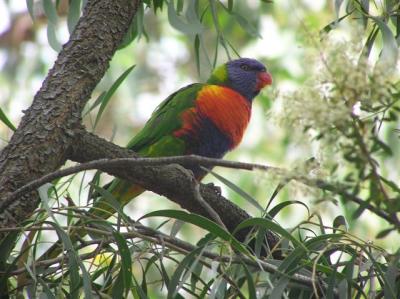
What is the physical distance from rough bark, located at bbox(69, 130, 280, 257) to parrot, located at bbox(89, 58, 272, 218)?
491 mm

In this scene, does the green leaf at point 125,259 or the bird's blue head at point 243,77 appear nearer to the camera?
the green leaf at point 125,259

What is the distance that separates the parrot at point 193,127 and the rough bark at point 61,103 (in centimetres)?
63

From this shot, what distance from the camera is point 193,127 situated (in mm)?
2312

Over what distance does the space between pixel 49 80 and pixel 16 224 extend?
33 centimetres

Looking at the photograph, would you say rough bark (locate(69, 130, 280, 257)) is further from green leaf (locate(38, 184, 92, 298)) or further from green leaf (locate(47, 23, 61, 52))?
green leaf (locate(47, 23, 61, 52))

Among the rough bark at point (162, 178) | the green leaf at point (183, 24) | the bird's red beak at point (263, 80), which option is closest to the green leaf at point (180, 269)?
the rough bark at point (162, 178)

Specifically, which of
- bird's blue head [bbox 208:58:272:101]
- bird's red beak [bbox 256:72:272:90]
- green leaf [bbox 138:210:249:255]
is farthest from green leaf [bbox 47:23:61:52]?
bird's red beak [bbox 256:72:272:90]

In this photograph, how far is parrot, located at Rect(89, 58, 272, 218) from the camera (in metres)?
2.23

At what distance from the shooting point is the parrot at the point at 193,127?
223cm

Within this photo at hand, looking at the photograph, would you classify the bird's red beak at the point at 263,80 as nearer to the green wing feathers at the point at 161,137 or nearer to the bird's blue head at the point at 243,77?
the bird's blue head at the point at 243,77


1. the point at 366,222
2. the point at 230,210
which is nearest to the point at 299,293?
the point at 230,210

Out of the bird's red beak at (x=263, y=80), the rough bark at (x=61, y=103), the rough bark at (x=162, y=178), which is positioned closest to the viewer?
the rough bark at (x=61, y=103)

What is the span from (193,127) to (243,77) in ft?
1.89

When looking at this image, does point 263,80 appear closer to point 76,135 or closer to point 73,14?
point 73,14
